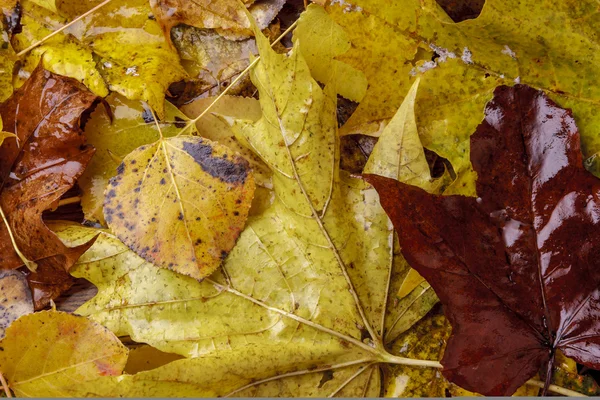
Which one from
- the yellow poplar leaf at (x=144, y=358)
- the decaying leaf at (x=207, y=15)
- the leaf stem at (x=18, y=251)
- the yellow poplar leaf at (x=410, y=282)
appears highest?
the decaying leaf at (x=207, y=15)

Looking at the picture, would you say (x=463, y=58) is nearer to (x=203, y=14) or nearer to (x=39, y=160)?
(x=203, y=14)

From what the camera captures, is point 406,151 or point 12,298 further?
point 12,298

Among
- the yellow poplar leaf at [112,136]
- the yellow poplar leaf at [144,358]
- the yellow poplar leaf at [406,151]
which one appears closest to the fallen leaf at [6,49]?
the yellow poplar leaf at [112,136]

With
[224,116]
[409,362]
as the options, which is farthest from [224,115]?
[409,362]

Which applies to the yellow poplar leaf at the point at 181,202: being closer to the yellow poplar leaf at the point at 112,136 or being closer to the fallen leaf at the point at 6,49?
the yellow poplar leaf at the point at 112,136

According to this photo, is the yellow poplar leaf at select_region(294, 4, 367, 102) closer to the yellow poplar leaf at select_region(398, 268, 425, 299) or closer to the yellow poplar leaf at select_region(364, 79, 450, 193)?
the yellow poplar leaf at select_region(364, 79, 450, 193)

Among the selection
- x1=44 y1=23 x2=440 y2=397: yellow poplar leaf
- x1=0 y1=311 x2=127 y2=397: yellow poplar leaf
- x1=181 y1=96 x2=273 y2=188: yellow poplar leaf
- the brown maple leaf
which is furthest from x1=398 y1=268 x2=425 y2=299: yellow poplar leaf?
the brown maple leaf
